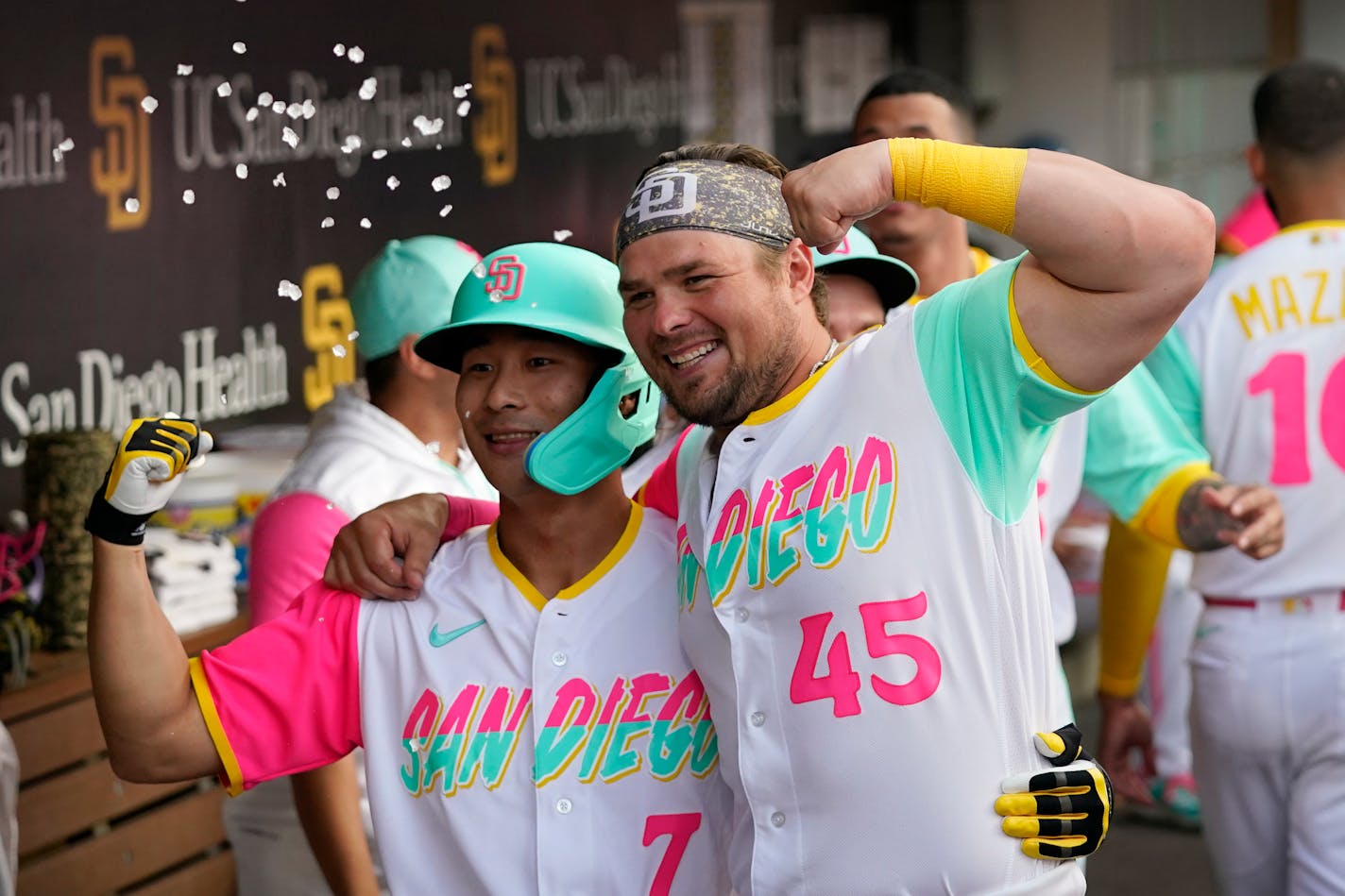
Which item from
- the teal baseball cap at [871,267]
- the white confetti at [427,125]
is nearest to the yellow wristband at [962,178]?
the teal baseball cap at [871,267]

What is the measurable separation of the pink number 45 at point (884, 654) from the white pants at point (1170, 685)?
171 inches

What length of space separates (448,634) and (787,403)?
620 millimetres

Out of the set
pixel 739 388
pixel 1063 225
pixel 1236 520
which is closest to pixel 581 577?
pixel 739 388

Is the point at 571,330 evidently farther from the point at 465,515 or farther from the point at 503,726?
the point at 503,726

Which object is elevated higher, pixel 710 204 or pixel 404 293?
pixel 710 204

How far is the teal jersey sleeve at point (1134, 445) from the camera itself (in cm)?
354

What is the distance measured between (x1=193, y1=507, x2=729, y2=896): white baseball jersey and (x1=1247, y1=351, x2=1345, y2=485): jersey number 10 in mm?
1900

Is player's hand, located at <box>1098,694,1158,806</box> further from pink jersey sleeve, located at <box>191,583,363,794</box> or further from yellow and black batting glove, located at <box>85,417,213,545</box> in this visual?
yellow and black batting glove, located at <box>85,417,213,545</box>

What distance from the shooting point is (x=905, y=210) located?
366 cm

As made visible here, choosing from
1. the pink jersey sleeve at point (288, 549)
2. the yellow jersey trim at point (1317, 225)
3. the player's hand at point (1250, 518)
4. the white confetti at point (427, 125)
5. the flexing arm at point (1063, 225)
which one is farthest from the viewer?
the white confetti at point (427, 125)

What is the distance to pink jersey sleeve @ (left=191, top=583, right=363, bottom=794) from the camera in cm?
242

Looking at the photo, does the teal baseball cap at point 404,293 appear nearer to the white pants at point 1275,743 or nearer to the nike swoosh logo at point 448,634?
the nike swoosh logo at point 448,634

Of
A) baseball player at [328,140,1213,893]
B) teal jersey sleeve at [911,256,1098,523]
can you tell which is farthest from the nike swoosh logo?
teal jersey sleeve at [911,256,1098,523]

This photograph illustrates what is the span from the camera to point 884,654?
2201 mm
